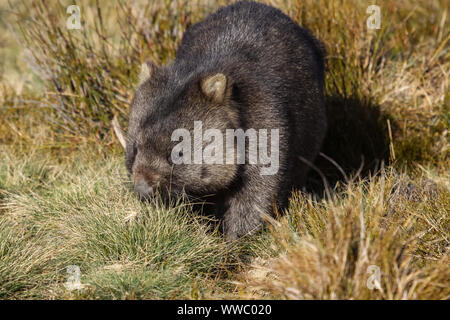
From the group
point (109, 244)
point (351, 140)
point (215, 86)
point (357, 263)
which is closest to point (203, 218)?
point (109, 244)

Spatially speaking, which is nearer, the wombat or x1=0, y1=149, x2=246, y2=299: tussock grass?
x1=0, y1=149, x2=246, y2=299: tussock grass

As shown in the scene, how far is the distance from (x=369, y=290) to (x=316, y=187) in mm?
2587

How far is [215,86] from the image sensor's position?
363 cm

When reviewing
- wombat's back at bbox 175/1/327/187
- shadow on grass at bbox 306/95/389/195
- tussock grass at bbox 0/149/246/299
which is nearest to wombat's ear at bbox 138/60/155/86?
wombat's back at bbox 175/1/327/187

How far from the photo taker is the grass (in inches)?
115

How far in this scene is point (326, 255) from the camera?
109 inches

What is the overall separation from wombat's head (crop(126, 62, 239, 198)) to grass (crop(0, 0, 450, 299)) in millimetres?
252

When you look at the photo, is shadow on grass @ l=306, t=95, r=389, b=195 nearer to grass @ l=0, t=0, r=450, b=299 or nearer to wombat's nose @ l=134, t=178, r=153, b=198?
grass @ l=0, t=0, r=450, b=299

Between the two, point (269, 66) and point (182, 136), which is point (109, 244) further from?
point (269, 66)

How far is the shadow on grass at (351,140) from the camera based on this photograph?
5285 mm

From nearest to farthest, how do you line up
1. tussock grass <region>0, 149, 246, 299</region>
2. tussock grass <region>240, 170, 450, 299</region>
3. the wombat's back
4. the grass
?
tussock grass <region>240, 170, 450, 299</region>, the grass, tussock grass <region>0, 149, 246, 299</region>, the wombat's back

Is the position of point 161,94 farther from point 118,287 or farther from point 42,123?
point 42,123

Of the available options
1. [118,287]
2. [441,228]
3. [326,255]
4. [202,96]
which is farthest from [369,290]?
[202,96]

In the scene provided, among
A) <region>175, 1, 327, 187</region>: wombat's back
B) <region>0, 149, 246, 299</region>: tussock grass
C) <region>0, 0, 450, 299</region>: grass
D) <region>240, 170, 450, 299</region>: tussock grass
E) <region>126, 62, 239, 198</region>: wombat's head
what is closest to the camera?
<region>240, 170, 450, 299</region>: tussock grass
